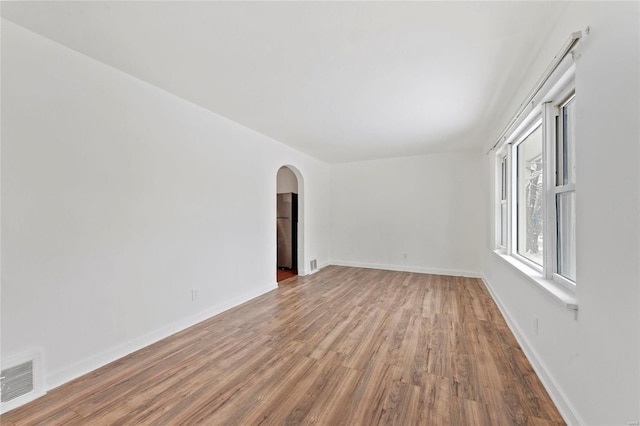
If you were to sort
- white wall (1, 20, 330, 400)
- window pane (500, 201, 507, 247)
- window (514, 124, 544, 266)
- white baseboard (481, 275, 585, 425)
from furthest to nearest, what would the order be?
window pane (500, 201, 507, 247) → window (514, 124, 544, 266) → white wall (1, 20, 330, 400) → white baseboard (481, 275, 585, 425)

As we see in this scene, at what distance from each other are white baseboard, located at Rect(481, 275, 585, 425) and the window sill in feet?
1.81

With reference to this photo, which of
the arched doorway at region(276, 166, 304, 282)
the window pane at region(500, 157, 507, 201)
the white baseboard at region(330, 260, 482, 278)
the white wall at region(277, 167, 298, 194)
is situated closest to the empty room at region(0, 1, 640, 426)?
the window pane at region(500, 157, 507, 201)

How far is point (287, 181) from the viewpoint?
605 centimetres

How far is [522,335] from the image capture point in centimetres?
239

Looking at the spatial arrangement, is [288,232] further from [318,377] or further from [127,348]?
[318,377]

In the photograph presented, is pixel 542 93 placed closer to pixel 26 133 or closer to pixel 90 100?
pixel 90 100

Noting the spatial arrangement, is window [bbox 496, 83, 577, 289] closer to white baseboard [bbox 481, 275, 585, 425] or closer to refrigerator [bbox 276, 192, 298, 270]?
white baseboard [bbox 481, 275, 585, 425]

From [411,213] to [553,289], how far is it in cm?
386

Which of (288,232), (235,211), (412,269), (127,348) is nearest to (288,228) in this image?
(288,232)

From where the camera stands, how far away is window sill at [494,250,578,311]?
1516 mm

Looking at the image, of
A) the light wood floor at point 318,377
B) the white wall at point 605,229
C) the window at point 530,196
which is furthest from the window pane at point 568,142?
the light wood floor at point 318,377

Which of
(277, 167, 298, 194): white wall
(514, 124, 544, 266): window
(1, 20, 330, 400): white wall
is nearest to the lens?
(1, 20, 330, 400): white wall

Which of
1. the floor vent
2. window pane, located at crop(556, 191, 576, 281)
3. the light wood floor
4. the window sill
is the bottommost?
the light wood floor

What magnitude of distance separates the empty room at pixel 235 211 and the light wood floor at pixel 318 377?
17 mm
